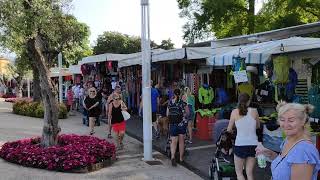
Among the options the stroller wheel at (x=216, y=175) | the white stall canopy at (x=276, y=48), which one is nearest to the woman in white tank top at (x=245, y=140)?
the stroller wheel at (x=216, y=175)

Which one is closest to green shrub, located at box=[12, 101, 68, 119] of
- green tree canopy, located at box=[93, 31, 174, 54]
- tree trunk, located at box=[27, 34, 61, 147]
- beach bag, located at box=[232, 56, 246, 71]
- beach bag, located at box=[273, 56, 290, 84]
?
tree trunk, located at box=[27, 34, 61, 147]

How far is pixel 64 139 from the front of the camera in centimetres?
1155

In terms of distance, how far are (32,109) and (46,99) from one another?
1235cm

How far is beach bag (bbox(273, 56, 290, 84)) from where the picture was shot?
938 centimetres

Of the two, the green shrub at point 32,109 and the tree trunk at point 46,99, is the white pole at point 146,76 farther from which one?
the green shrub at point 32,109

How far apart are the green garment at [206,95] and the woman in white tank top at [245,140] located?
6910 millimetres

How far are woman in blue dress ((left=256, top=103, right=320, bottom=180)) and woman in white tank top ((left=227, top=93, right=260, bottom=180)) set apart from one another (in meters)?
3.62

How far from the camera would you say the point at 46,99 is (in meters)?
10.9

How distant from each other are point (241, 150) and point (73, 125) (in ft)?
40.7

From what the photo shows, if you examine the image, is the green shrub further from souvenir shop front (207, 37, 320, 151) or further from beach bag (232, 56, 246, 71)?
beach bag (232, 56, 246, 71)

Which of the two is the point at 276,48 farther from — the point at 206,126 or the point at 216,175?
the point at 206,126

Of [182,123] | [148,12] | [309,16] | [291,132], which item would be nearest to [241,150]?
[182,123]

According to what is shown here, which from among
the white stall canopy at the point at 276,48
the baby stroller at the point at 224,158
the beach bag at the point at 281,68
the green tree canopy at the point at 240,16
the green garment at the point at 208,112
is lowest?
the baby stroller at the point at 224,158

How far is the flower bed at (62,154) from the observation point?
9.50 meters
